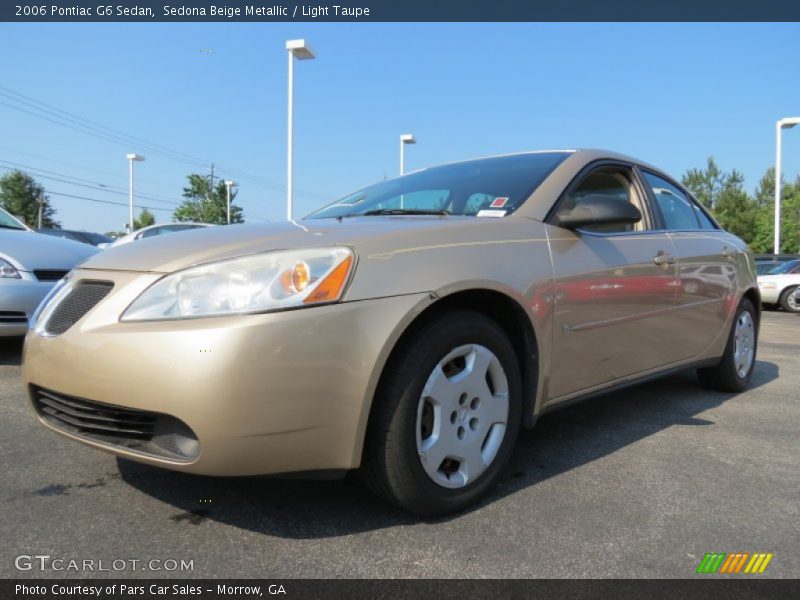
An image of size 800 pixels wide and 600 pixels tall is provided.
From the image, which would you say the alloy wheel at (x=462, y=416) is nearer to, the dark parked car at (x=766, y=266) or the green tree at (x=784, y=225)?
the dark parked car at (x=766, y=266)

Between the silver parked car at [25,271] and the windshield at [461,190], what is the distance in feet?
7.82

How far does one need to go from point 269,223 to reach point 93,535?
1.24m

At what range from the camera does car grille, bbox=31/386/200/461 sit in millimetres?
1750

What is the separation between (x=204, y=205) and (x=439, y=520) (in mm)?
51050

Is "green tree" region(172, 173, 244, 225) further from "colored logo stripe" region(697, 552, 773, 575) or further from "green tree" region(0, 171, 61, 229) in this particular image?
"colored logo stripe" region(697, 552, 773, 575)

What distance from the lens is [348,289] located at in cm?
179

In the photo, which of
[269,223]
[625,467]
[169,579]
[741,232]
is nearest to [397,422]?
[169,579]

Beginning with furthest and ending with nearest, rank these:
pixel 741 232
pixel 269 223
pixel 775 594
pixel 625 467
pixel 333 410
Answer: pixel 741 232 < pixel 625 467 < pixel 269 223 < pixel 333 410 < pixel 775 594

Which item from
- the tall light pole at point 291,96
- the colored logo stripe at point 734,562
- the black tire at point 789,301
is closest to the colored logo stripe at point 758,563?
the colored logo stripe at point 734,562

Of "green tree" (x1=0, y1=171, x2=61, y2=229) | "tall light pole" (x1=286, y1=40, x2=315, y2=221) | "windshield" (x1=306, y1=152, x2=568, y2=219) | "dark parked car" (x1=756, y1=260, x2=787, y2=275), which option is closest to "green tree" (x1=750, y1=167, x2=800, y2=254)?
"dark parked car" (x1=756, y1=260, x2=787, y2=275)

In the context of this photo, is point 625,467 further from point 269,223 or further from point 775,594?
point 269,223

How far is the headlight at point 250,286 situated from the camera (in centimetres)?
174

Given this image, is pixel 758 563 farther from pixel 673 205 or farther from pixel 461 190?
pixel 673 205

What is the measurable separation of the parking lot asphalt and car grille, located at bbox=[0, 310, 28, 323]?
1498 mm
